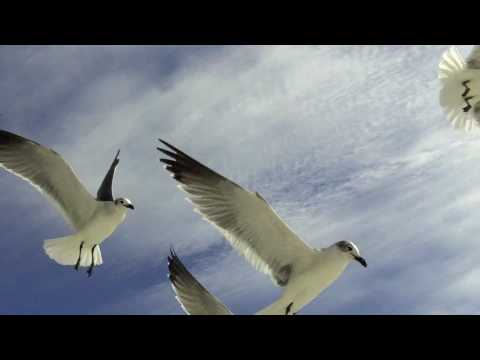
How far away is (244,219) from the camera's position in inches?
198

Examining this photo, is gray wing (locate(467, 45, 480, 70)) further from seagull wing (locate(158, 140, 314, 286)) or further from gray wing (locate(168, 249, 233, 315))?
gray wing (locate(168, 249, 233, 315))

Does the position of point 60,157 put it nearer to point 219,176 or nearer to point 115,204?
point 115,204

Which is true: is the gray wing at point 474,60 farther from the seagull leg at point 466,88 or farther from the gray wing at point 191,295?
the gray wing at point 191,295

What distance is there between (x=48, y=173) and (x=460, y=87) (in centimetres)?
447

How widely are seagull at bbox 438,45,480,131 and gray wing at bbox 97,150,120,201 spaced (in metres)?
3.73

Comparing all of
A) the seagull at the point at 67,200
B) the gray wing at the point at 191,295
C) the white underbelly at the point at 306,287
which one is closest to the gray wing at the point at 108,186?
the seagull at the point at 67,200

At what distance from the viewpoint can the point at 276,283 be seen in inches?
199

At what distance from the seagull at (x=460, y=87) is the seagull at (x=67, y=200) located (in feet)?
12.0

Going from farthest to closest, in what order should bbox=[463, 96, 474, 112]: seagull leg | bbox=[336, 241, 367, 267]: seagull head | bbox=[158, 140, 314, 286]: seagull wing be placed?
1. bbox=[463, 96, 474, 112]: seagull leg
2. bbox=[158, 140, 314, 286]: seagull wing
3. bbox=[336, 241, 367, 267]: seagull head

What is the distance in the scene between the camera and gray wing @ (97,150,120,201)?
7.60m

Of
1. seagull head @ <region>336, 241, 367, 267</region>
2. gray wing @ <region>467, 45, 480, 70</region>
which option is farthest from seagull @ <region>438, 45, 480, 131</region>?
seagull head @ <region>336, 241, 367, 267</region>

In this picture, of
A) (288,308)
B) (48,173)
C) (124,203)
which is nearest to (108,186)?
(124,203)

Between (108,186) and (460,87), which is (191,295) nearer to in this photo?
→ (108,186)
